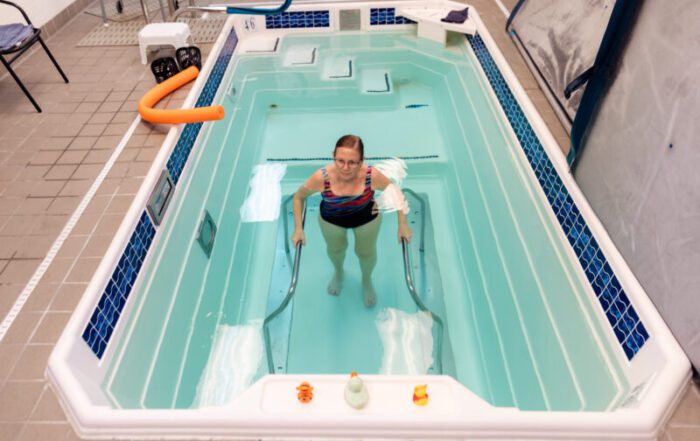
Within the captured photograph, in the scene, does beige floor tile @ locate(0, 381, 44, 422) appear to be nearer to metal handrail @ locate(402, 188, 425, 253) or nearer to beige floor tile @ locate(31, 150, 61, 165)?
beige floor tile @ locate(31, 150, 61, 165)

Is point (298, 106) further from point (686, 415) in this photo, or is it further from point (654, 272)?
point (686, 415)

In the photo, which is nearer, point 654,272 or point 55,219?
point 654,272

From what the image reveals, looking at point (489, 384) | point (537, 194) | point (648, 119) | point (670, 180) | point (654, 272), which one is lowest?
point (489, 384)

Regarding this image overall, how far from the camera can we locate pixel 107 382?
1.95 meters

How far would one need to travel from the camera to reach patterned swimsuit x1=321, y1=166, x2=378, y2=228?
2500mm

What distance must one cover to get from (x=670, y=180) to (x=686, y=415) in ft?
2.91

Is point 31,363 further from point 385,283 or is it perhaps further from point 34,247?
point 385,283

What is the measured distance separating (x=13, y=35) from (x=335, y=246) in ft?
9.30

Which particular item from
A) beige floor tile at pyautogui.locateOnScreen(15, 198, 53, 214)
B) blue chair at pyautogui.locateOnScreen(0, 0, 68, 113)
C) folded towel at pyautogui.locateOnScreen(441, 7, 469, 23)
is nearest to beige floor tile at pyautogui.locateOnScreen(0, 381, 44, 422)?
beige floor tile at pyautogui.locateOnScreen(15, 198, 53, 214)

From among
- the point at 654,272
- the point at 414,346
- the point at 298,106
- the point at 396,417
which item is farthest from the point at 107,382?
the point at 298,106

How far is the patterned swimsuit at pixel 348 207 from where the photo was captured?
2500 millimetres

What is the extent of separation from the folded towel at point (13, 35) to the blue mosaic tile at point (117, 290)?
190 centimetres

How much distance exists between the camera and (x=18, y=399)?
1.70 metres

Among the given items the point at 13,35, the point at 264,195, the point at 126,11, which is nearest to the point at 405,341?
the point at 264,195
